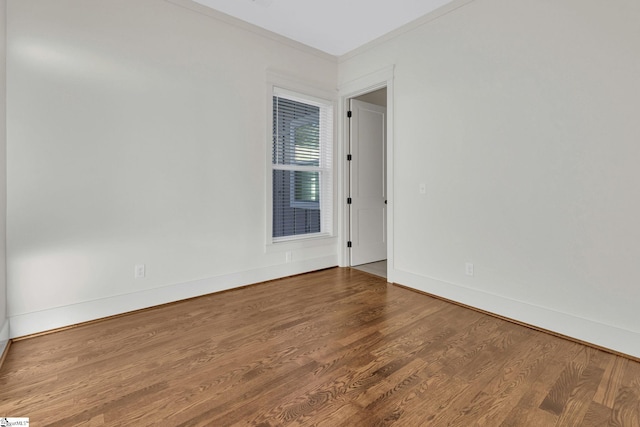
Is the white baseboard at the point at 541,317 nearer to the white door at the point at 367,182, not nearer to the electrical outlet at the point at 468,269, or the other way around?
the electrical outlet at the point at 468,269

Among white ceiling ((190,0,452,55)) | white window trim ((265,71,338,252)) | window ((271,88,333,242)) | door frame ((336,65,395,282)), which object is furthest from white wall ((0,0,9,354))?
door frame ((336,65,395,282))

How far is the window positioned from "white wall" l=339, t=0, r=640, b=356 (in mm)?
1132

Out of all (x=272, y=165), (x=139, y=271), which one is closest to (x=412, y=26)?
(x=272, y=165)

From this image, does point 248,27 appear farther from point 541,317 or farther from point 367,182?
point 541,317

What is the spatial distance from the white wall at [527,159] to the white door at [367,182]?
0.95m

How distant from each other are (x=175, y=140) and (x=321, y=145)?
194 centimetres

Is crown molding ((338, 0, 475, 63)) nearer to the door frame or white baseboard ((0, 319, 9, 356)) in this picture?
the door frame

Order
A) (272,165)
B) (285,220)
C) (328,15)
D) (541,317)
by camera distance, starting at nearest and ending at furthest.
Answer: (541,317), (328,15), (272,165), (285,220)

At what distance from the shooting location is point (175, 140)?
3.00 m

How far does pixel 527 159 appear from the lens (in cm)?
254

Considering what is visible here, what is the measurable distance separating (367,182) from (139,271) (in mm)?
3095

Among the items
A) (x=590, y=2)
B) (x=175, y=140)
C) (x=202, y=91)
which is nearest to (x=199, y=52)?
(x=202, y=91)

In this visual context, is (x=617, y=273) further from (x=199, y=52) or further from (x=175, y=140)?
(x=199, y=52)

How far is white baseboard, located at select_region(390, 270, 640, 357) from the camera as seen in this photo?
2113mm
